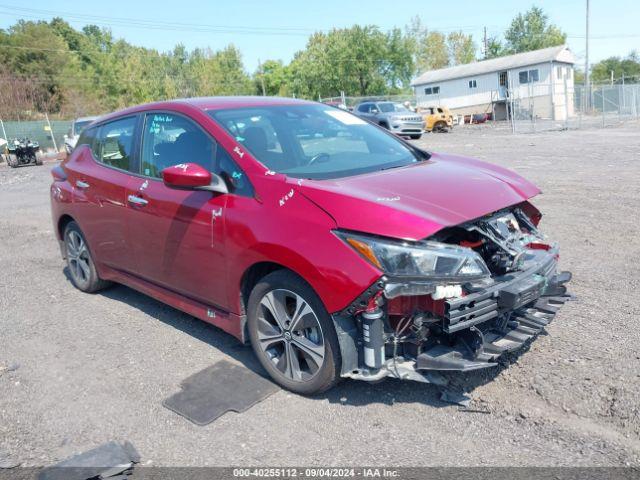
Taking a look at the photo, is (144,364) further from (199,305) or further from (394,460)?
(394,460)

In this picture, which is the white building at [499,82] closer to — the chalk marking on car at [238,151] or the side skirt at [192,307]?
the side skirt at [192,307]

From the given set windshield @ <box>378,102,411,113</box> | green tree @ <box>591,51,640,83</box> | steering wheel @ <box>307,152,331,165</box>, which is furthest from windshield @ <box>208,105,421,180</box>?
green tree @ <box>591,51,640,83</box>

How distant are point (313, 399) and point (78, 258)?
3.48 m

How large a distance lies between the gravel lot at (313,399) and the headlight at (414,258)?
0.85 meters

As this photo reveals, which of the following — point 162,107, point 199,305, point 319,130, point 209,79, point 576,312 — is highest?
point 209,79

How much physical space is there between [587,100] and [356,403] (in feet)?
119

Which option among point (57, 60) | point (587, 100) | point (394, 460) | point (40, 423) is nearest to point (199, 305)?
point (40, 423)

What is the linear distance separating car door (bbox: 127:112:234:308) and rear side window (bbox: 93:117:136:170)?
26 cm

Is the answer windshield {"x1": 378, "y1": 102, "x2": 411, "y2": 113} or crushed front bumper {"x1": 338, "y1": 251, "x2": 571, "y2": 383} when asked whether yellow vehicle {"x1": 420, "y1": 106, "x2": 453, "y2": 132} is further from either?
crushed front bumper {"x1": 338, "y1": 251, "x2": 571, "y2": 383}

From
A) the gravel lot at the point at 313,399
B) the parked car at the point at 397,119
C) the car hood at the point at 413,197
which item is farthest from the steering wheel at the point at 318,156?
the parked car at the point at 397,119

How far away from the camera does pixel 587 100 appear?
3466 cm

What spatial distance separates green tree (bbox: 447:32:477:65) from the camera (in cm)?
8381

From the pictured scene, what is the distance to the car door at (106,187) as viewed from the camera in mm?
4906

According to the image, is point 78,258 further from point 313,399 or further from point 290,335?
point 313,399
